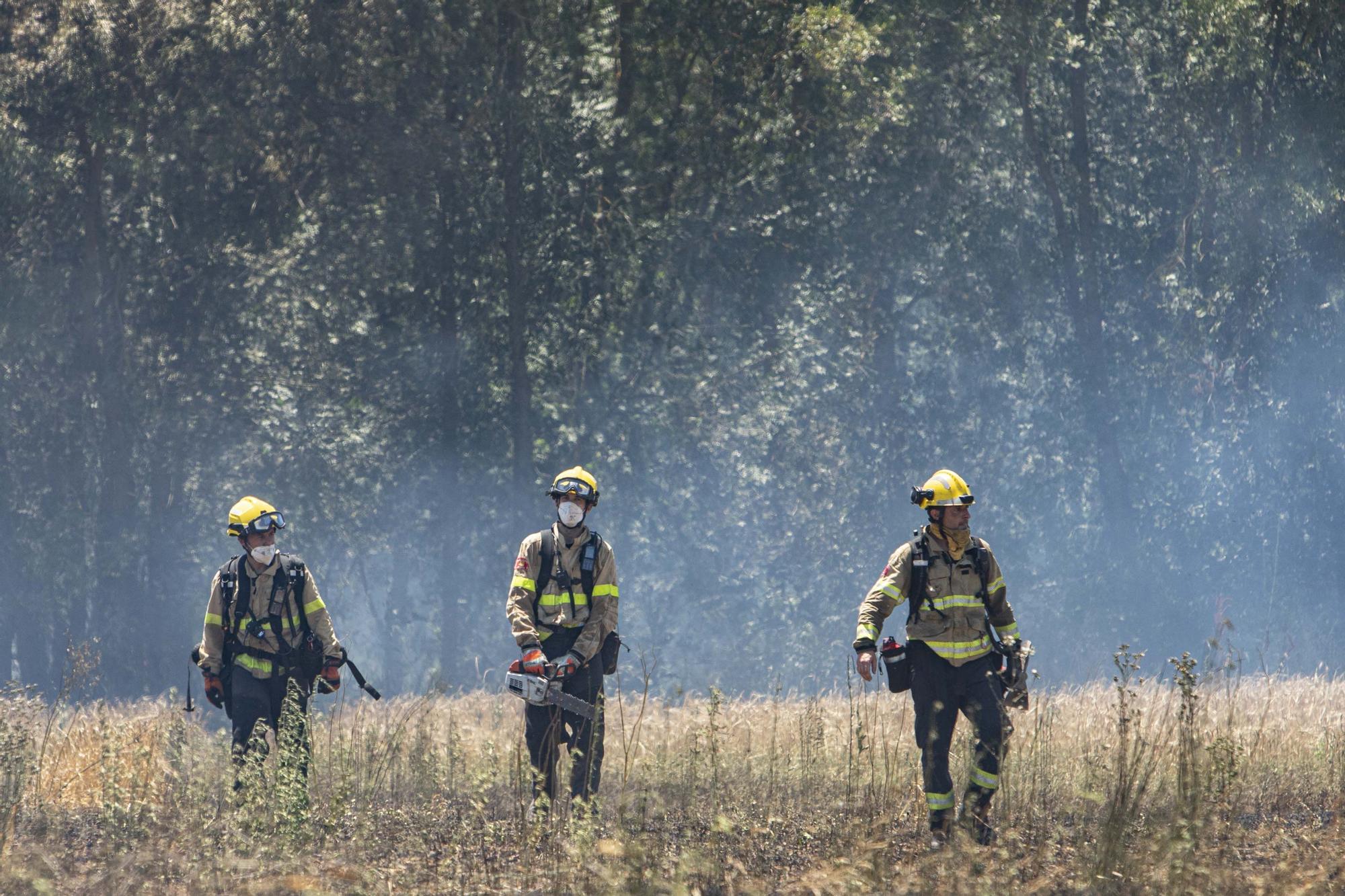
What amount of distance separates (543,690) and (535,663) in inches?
5.3

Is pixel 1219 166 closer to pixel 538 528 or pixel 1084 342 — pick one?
pixel 1084 342

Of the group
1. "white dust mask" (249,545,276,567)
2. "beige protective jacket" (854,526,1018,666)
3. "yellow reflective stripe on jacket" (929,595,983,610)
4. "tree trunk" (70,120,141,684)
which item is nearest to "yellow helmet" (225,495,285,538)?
"white dust mask" (249,545,276,567)

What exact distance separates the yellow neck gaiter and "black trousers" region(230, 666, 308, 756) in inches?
125

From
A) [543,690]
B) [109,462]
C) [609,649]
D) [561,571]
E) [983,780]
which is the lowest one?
[983,780]

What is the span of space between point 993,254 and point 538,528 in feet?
23.4

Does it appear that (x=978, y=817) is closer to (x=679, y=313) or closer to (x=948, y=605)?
(x=948, y=605)

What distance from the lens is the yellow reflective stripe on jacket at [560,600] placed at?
7.11 meters

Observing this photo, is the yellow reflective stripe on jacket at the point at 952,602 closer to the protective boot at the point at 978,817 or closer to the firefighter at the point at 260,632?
the protective boot at the point at 978,817

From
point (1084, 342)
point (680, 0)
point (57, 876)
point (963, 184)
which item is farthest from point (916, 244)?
point (57, 876)

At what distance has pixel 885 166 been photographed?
1781 centimetres

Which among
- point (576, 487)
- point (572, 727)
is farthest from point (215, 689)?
point (576, 487)

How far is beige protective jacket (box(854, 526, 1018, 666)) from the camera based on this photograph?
21.1 feet

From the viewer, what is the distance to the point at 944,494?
6445 mm

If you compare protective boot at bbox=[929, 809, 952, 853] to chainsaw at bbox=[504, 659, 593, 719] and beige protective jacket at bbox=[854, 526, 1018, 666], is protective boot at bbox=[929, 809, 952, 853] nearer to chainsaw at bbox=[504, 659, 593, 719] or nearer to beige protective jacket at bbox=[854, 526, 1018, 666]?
beige protective jacket at bbox=[854, 526, 1018, 666]
